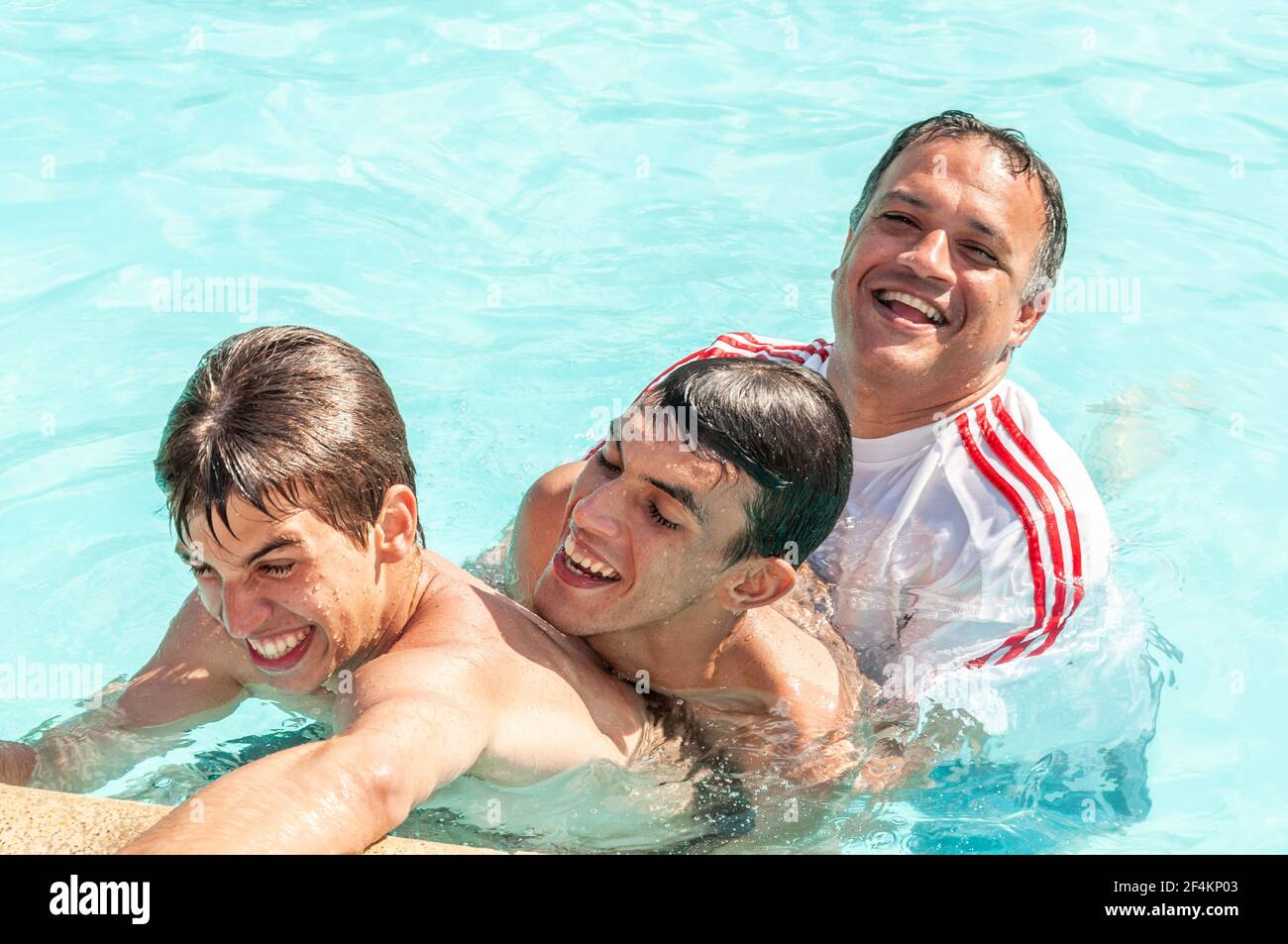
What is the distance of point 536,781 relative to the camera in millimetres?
3295

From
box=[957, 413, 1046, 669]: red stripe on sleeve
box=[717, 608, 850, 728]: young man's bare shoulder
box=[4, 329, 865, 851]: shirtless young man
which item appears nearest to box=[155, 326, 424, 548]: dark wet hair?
box=[4, 329, 865, 851]: shirtless young man

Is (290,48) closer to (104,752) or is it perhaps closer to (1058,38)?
(1058,38)

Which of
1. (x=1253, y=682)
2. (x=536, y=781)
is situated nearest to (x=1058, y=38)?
(x=1253, y=682)

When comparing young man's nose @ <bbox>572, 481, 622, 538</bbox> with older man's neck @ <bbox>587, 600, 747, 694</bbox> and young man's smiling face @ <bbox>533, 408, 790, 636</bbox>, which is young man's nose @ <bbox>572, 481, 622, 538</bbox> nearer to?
young man's smiling face @ <bbox>533, 408, 790, 636</bbox>

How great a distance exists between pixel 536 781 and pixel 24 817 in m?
1.13

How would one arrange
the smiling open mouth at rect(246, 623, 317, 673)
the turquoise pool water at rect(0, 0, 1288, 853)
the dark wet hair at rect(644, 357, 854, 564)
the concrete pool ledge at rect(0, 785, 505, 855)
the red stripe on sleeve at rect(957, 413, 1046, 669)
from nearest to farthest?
the concrete pool ledge at rect(0, 785, 505, 855) < the smiling open mouth at rect(246, 623, 317, 673) < the dark wet hair at rect(644, 357, 854, 564) < the red stripe on sleeve at rect(957, 413, 1046, 669) < the turquoise pool water at rect(0, 0, 1288, 853)

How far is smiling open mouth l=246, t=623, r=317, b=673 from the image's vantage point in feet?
10.5

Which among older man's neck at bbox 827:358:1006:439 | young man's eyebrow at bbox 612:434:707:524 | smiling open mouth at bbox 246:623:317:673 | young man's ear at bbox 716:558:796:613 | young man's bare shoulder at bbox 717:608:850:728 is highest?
older man's neck at bbox 827:358:1006:439

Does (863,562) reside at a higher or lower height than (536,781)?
higher

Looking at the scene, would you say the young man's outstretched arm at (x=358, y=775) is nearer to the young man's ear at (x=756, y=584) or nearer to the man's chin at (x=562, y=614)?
the man's chin at (x=562, y=614)

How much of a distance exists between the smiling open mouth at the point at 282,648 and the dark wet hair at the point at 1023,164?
8.69ft

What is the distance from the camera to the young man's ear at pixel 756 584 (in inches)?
140

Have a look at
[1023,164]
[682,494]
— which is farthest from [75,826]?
[1023,164]
